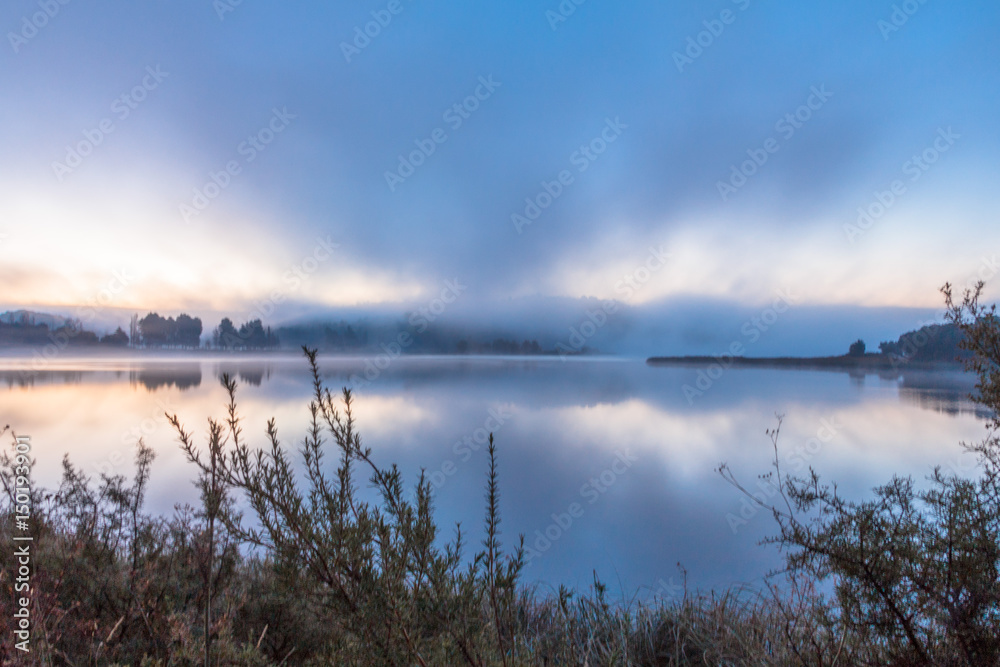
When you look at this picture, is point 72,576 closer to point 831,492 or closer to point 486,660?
point 486,660

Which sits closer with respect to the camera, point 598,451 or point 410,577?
point 410,577

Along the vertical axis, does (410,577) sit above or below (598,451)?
above

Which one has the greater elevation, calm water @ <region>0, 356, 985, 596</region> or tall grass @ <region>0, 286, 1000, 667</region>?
tall grass @ <region>0, 286, 1000, 667</region>

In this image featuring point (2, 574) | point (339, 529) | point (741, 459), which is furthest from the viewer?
point (741, 459)

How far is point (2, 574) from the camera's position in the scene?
79.8 inches

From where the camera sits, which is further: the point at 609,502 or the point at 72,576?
the point at 609,502

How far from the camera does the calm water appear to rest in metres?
7.27

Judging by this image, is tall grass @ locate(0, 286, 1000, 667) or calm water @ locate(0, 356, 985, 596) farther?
calm water @ locate(0, 356, 985, 596)

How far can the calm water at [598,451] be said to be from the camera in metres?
7.27

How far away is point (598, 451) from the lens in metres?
13.3

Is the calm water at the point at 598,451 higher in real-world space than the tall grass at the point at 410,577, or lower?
lower

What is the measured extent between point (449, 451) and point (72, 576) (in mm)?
9766

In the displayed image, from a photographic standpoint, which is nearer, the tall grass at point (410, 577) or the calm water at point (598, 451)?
the tall grass at point (410, 577)

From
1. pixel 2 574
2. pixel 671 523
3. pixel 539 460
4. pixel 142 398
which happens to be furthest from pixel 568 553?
pixel 142 398
